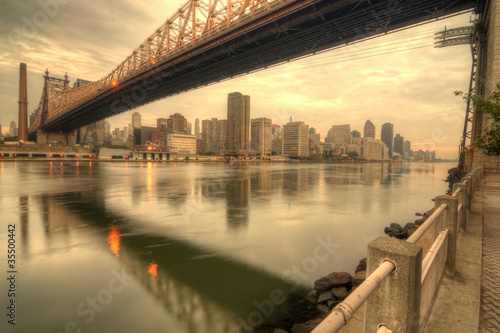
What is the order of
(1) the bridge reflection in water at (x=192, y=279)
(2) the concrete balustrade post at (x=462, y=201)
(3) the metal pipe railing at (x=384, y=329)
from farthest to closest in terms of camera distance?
1. (1) the bridge reflection in water at (x=192, y=279)
2. (2) the concrete balustrade post at (x=462, y=201)
3. (3) the metal pipe railing at (x=384, y=329)

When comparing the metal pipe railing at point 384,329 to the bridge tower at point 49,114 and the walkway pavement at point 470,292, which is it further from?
the bridge tower at point 49,114

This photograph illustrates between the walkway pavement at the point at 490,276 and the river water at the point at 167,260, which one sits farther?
the river water at the point at 167,260

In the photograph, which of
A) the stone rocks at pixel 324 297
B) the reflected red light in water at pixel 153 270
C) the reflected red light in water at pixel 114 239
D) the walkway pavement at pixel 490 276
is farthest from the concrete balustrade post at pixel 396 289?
the reflected red light in water at pixel 114 239

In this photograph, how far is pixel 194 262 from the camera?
9836mm

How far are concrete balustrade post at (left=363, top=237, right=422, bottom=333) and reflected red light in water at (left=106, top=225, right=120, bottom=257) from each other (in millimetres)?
10453

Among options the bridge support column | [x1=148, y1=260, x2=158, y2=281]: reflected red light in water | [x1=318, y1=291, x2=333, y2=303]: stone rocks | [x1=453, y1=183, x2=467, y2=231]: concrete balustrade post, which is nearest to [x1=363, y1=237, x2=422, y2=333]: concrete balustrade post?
[x1=318, y1=291, x2=333, y2=303]: stone rocks

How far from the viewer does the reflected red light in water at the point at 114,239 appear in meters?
10.7

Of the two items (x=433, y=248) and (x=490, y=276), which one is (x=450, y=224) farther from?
(x=433, y=248)

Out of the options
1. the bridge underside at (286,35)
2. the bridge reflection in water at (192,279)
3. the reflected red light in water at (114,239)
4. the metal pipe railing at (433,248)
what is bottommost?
the bridge reflection in water at (192,279)

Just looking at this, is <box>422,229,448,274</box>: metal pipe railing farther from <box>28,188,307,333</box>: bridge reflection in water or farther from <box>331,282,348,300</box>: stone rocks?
<box>28,188,307,333</box>: bridge reflection in water

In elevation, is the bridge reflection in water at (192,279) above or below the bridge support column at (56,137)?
below

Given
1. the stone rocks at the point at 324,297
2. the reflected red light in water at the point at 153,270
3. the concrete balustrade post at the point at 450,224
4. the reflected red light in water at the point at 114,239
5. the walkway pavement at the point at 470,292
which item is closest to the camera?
the walkway pavement at the point at 470,292

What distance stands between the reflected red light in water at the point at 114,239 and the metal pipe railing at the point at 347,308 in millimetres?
10640

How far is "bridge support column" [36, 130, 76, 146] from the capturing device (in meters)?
111
